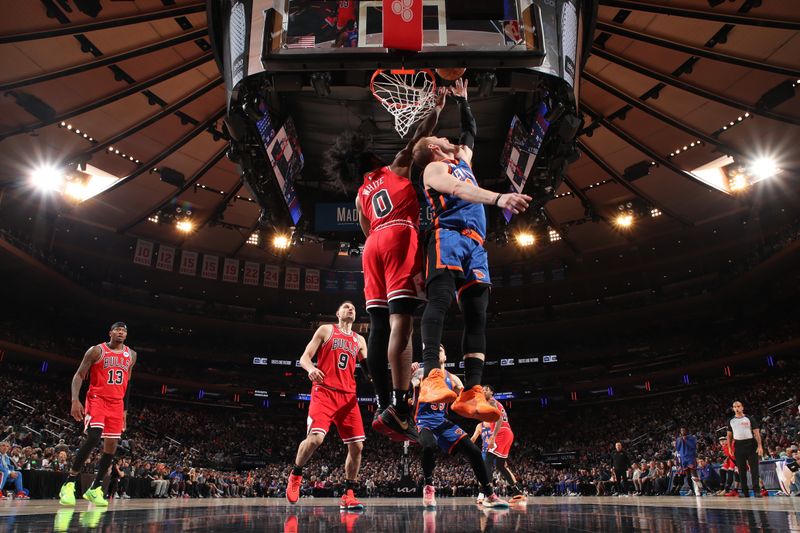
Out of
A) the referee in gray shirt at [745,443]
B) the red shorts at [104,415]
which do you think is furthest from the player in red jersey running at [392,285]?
the referee in gray shirt at [745,443]

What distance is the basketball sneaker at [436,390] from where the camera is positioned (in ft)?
11.8

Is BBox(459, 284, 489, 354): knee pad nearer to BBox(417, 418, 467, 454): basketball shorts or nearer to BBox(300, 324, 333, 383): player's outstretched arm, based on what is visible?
BBox(417, 418, 467, 454): basketball shorts

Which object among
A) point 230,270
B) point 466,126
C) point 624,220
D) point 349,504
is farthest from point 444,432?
point 230,270

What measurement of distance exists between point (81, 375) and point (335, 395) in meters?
3.41

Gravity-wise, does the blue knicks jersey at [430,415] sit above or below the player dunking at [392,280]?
below

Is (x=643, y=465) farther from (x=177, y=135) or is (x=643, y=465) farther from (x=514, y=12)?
(x=177, y=135)

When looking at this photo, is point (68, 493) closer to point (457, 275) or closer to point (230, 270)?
point (457, 275)

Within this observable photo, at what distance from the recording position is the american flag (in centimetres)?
773

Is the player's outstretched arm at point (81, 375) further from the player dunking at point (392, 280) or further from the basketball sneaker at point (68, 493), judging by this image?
the player dunking at point (392, 280)

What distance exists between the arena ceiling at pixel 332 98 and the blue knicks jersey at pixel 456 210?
843 centimetres

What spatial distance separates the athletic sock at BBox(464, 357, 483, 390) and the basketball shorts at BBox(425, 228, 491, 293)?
525mm

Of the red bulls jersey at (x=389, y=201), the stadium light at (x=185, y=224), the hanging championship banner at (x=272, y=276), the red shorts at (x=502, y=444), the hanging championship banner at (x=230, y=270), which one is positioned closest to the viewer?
the red bulls jersey at (x=389, y=201)

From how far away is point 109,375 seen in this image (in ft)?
23.9

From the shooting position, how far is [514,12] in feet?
26.4
